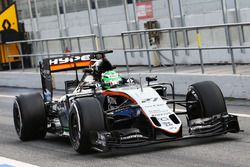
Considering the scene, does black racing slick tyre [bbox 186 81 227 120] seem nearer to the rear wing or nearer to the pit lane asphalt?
the pit lane asphalt

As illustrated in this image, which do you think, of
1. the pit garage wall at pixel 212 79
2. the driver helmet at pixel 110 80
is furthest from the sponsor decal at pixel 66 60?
the pit garage wall at pixel 212 79

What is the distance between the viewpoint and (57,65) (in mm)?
14703

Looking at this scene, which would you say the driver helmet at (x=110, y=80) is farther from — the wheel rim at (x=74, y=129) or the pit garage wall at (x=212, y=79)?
the pit garage wall at (x=212, y=79)

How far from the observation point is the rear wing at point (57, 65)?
14.5 metres

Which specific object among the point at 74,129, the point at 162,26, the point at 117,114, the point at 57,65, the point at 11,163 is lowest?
the point at 11,163

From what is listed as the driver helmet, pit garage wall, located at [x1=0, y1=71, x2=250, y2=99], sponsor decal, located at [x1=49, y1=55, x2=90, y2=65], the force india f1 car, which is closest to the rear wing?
sponsor decal, located at [x1=49, y1=55, x2=90, y2=65]

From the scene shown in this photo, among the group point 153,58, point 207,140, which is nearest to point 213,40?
point 153,58

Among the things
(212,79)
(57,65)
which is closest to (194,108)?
(57,65)

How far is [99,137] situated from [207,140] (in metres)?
1.78

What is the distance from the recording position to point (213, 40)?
852 inches

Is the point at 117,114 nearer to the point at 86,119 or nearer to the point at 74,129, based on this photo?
the point at 74,129

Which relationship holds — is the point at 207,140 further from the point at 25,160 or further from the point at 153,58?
the point at 153,58

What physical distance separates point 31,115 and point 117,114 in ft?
7.50

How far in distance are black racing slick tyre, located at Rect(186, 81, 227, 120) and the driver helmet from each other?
124cm
